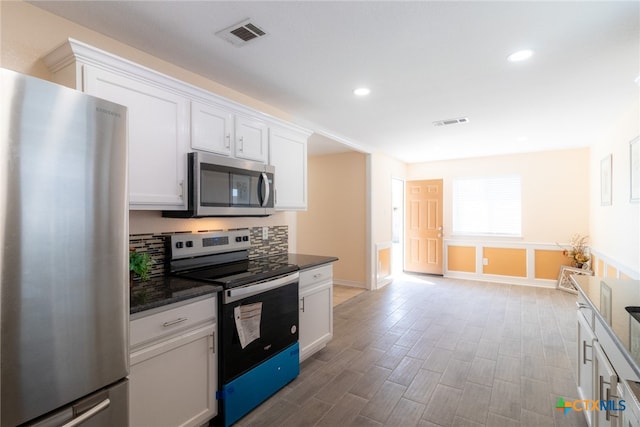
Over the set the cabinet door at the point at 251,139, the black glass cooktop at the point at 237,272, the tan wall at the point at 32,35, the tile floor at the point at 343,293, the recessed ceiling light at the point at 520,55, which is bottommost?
the tile floor at the point at 343,293

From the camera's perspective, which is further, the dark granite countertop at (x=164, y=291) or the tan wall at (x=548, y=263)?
the tan wall at (x=548, y=263)

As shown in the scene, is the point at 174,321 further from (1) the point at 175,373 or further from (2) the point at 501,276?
(2) the point at 501,276

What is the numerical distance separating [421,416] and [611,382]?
3.68 feet

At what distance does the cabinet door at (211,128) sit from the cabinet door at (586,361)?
8.52ft

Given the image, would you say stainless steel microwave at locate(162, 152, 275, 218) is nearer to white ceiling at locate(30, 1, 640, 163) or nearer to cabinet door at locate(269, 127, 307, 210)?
cabinet door at locate(269, 127, 307, 210)

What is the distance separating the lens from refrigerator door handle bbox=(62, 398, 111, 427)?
1.07 meters

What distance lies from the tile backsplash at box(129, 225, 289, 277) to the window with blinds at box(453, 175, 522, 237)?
444cm

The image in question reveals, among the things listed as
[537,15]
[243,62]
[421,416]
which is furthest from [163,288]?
[537,15]

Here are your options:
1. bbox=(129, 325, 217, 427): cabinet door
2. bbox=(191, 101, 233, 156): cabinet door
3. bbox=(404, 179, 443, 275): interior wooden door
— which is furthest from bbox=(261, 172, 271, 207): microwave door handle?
bbox=(404, 179, 443, 275): interior wooden door

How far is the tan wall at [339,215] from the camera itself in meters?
5.37

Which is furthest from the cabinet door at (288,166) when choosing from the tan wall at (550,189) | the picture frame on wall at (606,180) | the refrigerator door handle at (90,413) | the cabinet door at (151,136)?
the tan wall at (550,189)

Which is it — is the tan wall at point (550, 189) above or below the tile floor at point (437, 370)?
above

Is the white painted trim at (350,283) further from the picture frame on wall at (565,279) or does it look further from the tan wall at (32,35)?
the tan wall at (32,35)

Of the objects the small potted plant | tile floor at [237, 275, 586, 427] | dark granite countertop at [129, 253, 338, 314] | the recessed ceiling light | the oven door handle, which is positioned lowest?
tile floor at [237, 275, 586, 427]
